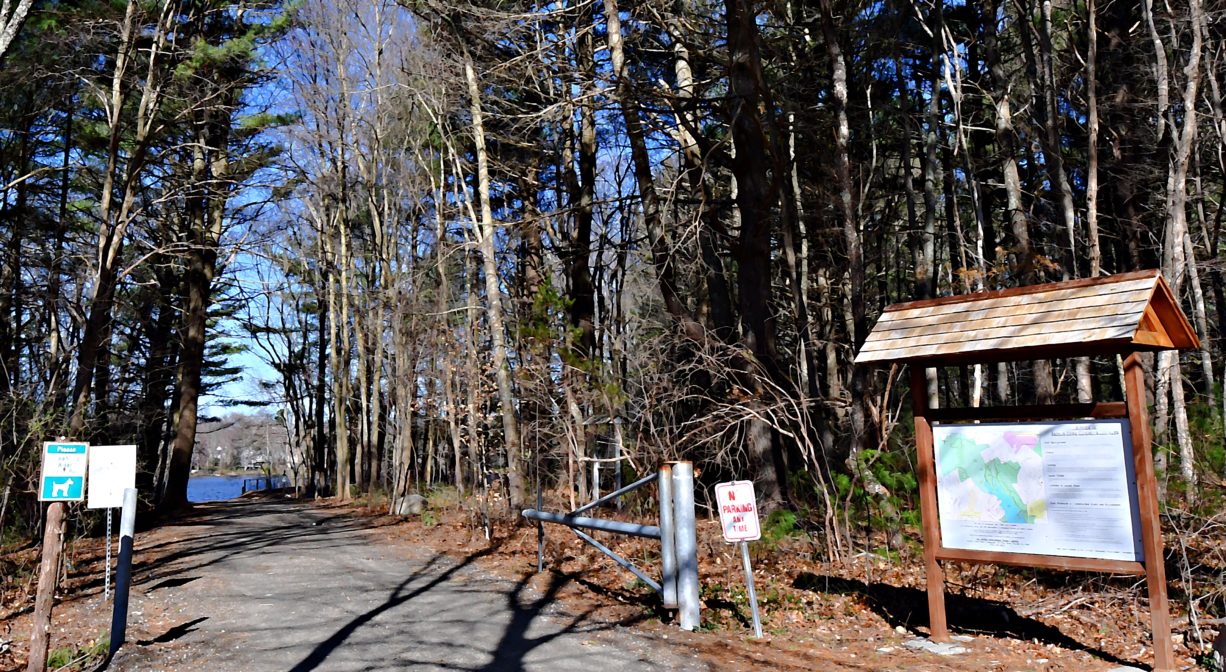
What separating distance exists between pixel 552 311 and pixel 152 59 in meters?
7.57

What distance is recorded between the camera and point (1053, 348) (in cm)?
714

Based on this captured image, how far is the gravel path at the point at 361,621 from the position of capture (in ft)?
23.7

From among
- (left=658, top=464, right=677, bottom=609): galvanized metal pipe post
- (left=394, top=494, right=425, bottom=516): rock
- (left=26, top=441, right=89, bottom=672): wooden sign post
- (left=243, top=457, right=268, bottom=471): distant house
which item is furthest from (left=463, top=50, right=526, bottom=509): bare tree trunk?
(left=243, top=457, right=268, bottom=471): distant house

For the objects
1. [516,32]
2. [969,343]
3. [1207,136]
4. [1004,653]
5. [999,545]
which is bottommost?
[1004,653]

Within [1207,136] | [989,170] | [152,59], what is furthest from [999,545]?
[989,170]

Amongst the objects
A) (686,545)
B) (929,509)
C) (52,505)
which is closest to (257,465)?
(52,505)

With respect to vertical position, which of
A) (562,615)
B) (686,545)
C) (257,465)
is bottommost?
(562,615)

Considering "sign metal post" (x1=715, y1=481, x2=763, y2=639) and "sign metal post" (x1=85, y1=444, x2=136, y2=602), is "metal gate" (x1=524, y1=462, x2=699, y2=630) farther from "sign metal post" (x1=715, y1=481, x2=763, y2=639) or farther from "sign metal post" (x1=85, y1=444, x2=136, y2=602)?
"sign metal post" (x1=85, y1=444, x2=136, y2=602)

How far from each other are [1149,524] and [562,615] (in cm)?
539

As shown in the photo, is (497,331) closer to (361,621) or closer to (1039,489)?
(361,621)

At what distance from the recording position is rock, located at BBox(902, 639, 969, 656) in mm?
7617

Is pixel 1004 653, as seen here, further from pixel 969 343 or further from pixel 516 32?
pixel 516 32

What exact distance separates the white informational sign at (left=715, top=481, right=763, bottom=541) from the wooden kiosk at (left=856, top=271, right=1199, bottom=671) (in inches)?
64.6

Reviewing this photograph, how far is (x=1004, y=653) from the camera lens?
7.56 metres
